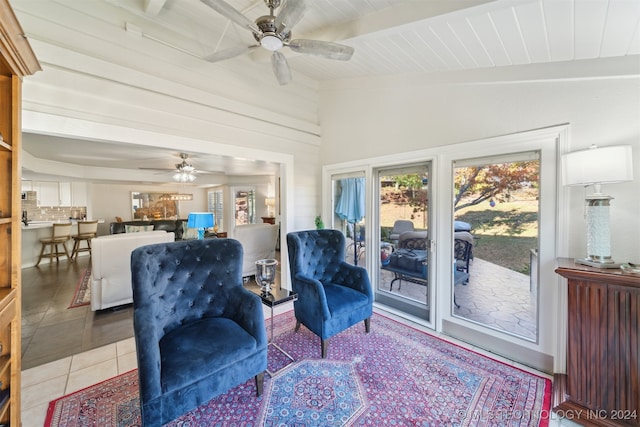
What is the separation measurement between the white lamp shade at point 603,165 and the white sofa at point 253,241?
4.17 m

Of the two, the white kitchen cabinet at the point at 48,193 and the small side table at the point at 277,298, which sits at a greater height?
the white kitchen cabinet at the point at 48,193

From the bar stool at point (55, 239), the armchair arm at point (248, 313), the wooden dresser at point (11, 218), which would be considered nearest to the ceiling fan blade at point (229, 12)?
the wooden dresser at point (11, 218)

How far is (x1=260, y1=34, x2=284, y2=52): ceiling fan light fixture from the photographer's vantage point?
71.1 inches

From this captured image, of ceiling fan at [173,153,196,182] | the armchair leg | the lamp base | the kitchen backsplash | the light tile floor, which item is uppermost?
ceiling fan at [173,153,196,182]

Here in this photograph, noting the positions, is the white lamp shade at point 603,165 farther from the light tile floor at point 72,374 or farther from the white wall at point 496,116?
the light tile floor at point 72,374

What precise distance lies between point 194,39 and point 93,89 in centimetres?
126

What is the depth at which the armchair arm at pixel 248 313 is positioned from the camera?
6.07 ft

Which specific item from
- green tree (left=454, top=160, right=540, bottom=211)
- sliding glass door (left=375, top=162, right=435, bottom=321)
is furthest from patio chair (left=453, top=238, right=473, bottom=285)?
green tree (left=454, top=160, right=540, bottom=211)

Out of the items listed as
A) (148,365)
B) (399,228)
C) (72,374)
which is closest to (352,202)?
(399,228)

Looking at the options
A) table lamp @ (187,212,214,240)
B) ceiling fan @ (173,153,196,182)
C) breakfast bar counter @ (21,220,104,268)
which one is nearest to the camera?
table lamp @ (187,212,214,240)

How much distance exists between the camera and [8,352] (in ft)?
4.46

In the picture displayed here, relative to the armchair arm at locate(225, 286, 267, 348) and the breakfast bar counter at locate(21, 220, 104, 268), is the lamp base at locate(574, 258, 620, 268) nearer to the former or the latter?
the armchair arm at locate(225, 286, 267, 348)

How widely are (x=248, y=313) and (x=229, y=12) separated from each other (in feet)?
6.85

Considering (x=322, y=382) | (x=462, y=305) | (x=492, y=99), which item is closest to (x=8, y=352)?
(x=322, y=382)
